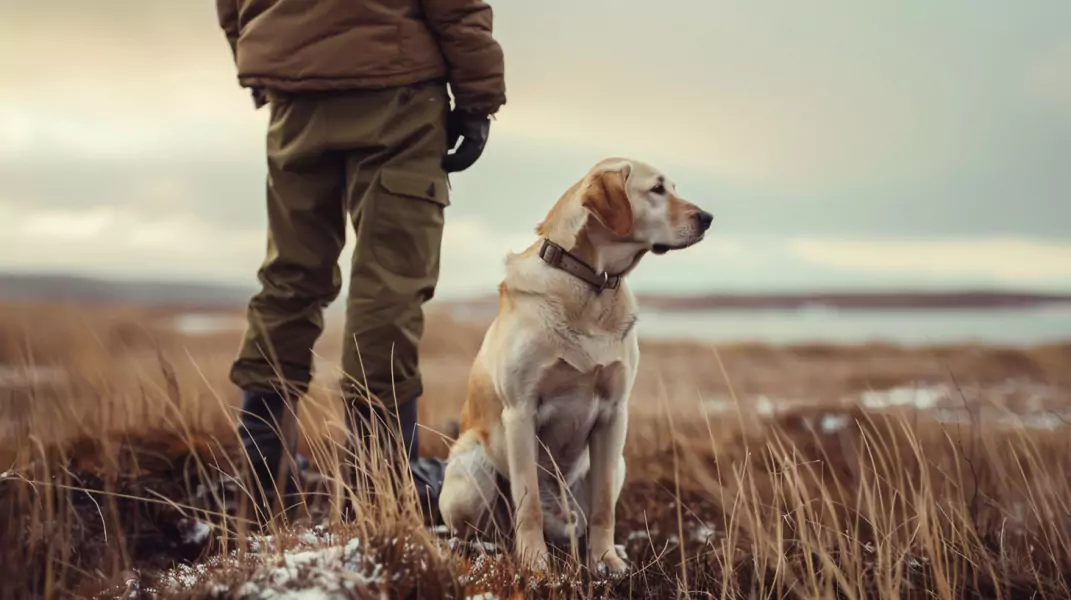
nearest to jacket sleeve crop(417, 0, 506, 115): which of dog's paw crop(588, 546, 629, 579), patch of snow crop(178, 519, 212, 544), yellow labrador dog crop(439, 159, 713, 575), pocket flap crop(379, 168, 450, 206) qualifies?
pocket flap crop(379, 168, 450, 206)

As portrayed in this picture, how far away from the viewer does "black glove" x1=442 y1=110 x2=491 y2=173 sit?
4.06m

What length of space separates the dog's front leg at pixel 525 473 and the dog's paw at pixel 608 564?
0.63ft

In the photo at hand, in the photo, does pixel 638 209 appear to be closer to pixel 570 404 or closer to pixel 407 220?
pixel 570 404

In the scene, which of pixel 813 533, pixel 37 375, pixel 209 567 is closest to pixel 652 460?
pixel 813 533

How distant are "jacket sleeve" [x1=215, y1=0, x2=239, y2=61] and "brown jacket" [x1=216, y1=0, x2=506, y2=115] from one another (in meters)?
0.64

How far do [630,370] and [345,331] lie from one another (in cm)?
127

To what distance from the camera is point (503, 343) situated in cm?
346

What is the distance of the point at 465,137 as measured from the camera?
409 cm

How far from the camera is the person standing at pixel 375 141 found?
152 inches

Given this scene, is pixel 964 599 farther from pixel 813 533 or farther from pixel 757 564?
pixel 757 564

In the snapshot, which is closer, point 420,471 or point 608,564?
point 608,564

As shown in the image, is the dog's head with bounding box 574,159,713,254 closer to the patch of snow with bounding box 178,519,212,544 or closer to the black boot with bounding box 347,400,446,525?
the black boot with bounding box 347,400,446,525

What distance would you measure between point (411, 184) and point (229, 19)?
1465mm

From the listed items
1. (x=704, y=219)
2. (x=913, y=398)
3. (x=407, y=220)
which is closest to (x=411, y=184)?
(x=407, y=220)
